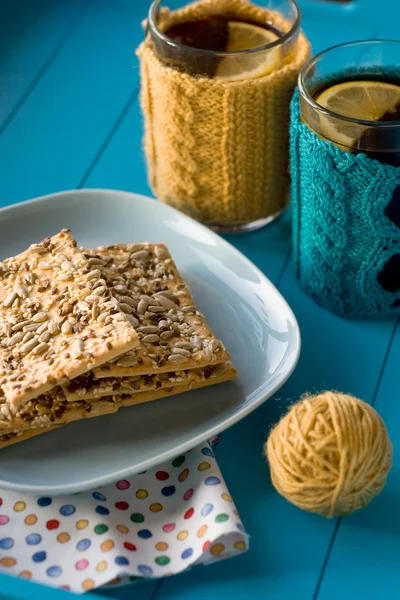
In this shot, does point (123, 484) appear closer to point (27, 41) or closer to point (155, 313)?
point (155, 313)

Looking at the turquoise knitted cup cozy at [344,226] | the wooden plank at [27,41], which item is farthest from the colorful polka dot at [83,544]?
the wooden plank at [27,41]

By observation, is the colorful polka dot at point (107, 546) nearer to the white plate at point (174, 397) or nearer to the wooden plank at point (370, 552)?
the white plate at point (174, 397)

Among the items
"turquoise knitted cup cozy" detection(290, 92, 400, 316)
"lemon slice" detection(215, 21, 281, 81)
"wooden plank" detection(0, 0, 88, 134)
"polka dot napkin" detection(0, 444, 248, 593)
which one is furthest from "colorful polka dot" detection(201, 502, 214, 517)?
"wooden plank" detection(0, 0, 88, 134)

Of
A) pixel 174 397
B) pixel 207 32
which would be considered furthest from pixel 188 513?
pixel 207 32

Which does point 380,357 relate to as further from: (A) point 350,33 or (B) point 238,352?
(A) point 350,33

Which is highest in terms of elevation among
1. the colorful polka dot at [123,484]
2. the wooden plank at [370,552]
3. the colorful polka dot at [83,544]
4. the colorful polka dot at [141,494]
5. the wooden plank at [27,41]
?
the wooden plank at [27,41]

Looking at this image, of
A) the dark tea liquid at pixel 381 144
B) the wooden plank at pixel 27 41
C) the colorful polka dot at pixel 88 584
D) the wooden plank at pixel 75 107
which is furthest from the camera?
the wooden plank at pixel 27 41
